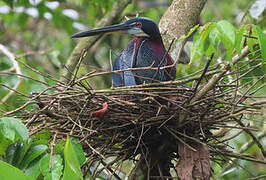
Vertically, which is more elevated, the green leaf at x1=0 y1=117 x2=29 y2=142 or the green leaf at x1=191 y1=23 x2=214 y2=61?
the green leaf at x1=191 y1=23 x2=214 y2=61

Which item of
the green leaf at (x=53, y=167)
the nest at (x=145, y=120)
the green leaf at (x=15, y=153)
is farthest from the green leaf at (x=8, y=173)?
the nest at (x=145, y=120)

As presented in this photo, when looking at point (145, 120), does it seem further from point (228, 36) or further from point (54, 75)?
point (54, 75)

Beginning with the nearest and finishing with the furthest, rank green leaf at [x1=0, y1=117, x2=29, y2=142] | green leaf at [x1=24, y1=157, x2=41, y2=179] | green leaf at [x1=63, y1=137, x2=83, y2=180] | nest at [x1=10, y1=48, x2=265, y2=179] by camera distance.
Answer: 1. green leaf at [x1=63, y1=137, x2=83, y2=180]
2. green leaf at [x1=0, y1=117, x2=29, y2=142]
3. green leaf at [x1=24, y1=157, x2=41, y2=179]
4. nest at [x1=10, y1=48, x2=265, y2=179]

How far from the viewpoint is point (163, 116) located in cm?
203

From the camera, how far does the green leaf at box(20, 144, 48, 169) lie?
178 centimetres

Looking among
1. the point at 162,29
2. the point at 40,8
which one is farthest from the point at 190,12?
the point at 40,8

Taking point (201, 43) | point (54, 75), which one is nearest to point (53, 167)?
point (201, 43)

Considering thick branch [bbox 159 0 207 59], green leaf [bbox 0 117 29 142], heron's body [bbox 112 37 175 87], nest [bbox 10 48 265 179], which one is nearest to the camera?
green leaf [bbox 0 117 29 142]

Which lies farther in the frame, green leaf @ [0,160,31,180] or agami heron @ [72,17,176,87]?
agami heron @ [72,17,176,87]

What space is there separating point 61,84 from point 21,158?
1.54 feet

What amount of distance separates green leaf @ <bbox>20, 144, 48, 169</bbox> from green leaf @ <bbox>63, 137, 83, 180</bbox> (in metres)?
0.34

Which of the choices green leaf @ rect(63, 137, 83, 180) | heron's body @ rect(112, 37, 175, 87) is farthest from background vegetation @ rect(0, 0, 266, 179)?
heron's body @ rect(112, 37, 175, 87)

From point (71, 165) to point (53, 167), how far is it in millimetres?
350

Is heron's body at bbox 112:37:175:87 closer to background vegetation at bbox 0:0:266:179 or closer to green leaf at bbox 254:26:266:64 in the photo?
background vegetation at bbox 0:0:266:179
